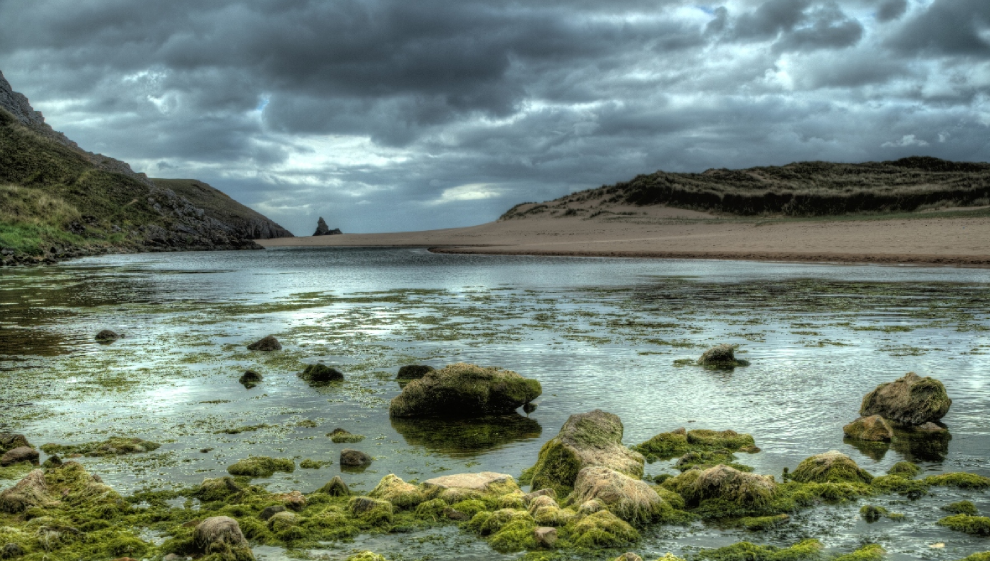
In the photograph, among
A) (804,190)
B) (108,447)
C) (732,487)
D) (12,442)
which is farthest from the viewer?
(804,190)

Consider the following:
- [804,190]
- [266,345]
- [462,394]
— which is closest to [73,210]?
[266,345]

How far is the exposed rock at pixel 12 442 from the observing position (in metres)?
8.41

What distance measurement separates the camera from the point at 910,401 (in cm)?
936

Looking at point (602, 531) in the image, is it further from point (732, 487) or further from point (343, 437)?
point (343, 437)

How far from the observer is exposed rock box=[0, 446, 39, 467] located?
799 cm

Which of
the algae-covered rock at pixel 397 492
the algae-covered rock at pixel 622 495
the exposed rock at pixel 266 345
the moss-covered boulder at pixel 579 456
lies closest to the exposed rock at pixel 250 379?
the exposed rock at pixel 266 345

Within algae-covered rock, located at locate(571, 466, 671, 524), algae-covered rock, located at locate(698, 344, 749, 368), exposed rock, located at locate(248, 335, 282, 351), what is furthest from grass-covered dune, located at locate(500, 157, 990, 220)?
algae-covered rock, located at locate(571, 466, 671, 524)

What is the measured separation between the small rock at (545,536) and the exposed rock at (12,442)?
19.5 ft

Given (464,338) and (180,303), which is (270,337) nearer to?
(464,338)

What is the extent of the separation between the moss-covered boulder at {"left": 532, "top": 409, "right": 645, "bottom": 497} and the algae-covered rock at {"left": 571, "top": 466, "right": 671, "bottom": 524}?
34 cm

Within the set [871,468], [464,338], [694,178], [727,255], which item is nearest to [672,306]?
[464,338]

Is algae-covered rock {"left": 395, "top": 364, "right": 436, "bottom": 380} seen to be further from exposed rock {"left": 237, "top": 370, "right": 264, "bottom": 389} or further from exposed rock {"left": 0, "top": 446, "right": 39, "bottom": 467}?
exposed rock {"left": 0, "top": 446, "right": 39, "bottom": 467}

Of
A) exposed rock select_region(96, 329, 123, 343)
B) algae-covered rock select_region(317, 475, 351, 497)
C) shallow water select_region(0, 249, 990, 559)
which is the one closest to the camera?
algae-covered rock select_region(317, 475, 351, 497)

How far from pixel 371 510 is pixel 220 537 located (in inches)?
51.8
